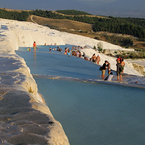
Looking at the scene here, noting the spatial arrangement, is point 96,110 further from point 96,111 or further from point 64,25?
point 64,25

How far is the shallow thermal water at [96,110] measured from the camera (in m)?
5.18

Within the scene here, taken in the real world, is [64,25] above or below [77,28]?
Result: above

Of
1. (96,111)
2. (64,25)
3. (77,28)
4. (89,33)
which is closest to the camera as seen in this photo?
(96,111)

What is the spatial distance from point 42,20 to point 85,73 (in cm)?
7595

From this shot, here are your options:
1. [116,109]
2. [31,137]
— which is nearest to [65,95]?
[116,109]

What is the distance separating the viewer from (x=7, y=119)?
12.7 ft

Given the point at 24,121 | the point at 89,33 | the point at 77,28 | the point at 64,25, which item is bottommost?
the point at 24,121

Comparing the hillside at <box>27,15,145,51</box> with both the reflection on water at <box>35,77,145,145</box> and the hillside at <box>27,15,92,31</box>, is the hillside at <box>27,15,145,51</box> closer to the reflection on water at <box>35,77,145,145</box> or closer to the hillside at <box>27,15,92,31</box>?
the hillside at <box>27,15,92,31</box>

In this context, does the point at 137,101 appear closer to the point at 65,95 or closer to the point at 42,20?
the point at 65,95

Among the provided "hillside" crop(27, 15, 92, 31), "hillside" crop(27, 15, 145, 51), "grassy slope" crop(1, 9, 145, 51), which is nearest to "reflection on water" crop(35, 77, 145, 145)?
"hillside" crop(27, 15, 145, 51)

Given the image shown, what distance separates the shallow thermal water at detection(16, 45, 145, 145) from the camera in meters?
5.18

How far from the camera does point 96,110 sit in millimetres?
6750

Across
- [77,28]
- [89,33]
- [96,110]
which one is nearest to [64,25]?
[77,28]

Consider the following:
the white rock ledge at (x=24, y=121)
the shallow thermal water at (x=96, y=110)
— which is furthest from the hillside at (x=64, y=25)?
the white rock ledge at (x=24, y=121)
